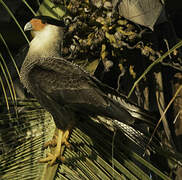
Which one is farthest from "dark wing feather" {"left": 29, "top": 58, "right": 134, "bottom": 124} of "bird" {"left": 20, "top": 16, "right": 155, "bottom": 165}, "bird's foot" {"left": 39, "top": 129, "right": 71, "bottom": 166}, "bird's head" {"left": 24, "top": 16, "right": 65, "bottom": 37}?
"bird's head" {"left": 24, "top": 16, "right": 65, "bottom": 37}

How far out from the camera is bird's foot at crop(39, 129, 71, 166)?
1.99 meters

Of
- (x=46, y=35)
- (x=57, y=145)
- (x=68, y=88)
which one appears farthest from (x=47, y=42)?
(x=57, y=145)

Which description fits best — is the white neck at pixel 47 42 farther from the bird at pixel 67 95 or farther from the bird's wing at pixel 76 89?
the bird's wing at pixel 76 89

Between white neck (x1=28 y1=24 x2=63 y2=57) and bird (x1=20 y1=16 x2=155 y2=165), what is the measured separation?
0.14ft

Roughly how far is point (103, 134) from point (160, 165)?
926 millimetres

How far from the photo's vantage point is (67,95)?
2262mm

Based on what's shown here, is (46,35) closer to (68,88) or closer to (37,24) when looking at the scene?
(37,24)

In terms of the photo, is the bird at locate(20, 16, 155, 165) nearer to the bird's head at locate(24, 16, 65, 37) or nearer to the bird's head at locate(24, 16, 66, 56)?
the bird's head at locate(24, 16, 66, 56)

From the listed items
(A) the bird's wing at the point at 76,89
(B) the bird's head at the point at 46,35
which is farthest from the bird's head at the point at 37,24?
(A) the bird's wing at the point at 76,89

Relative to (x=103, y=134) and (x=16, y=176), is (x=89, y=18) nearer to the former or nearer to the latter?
(x=103, y=134)

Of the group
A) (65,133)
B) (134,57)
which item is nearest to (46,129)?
(65,133)

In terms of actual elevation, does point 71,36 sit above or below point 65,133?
above

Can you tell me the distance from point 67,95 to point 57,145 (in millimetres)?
349

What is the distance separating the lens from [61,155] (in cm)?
211
